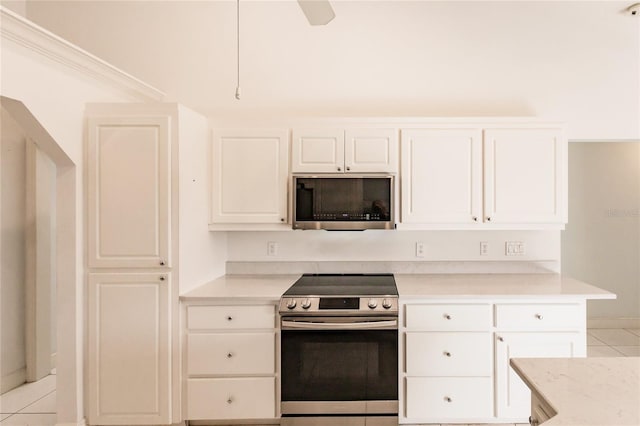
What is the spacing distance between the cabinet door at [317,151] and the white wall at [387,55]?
1.48 ft

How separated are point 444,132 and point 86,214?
2.37m

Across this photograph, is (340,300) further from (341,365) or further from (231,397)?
(231,397)

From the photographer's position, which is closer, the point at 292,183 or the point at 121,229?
the point at 121,229

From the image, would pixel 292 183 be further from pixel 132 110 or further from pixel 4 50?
pixel 4 50

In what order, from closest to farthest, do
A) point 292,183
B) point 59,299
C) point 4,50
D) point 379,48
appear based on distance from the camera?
point 4,50 < point 59,299 < point 292,183 < point 379,48

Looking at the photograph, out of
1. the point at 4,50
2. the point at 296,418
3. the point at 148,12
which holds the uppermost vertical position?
the point at 148,12

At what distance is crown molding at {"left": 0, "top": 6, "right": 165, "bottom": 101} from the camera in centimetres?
185

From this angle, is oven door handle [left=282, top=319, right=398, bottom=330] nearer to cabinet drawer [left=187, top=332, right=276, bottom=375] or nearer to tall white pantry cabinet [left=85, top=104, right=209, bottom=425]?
cabinet drawer [left=187, top=332, right=276, bottom=375]

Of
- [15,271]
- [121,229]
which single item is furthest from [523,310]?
[15,271]

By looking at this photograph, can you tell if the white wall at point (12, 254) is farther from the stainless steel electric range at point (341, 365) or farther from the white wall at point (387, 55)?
the stainless steel electric range at point (341, 365)

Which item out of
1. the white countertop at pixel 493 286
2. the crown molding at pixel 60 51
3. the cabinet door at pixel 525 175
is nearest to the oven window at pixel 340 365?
the white countertop at pixel 493 286

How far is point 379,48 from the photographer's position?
3.12 metres

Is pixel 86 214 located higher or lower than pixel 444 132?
lower

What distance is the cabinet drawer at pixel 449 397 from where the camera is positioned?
2453 millimetres
